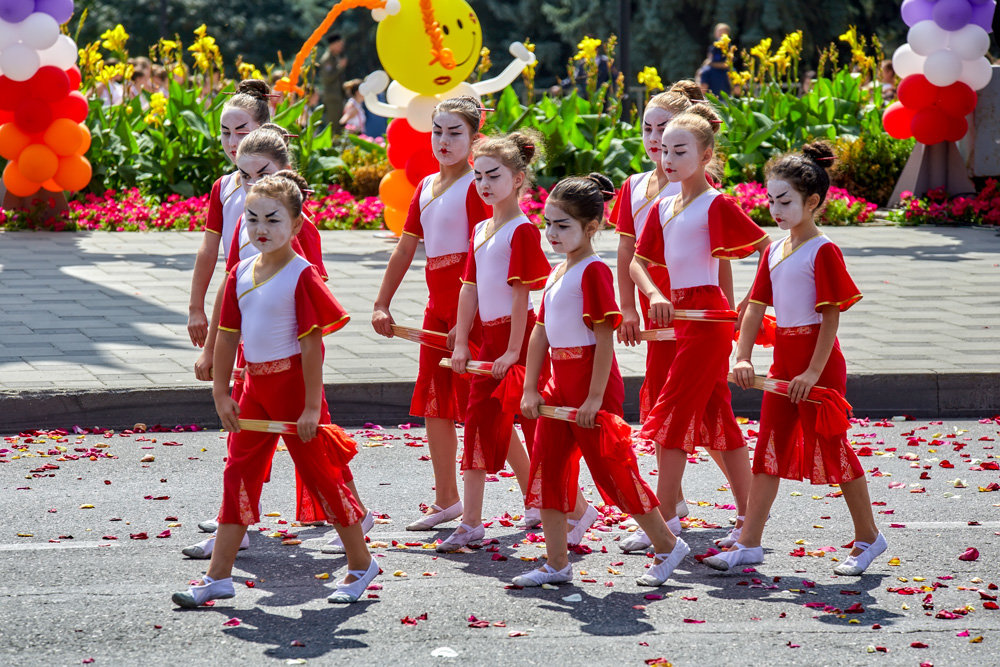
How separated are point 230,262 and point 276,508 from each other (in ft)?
3.84

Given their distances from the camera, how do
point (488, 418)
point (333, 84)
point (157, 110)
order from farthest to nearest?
point (333, 84)
point (157, 110)
point (488, 418)

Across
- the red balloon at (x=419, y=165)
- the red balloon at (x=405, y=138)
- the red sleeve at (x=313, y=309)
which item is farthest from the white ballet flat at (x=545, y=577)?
the red balloon at (x=405, y=138)

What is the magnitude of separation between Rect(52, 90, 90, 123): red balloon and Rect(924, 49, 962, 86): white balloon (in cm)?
855

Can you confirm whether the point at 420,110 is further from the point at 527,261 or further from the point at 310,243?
the point at 527,261

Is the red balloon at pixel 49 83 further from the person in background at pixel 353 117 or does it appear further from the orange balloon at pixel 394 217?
the person in background at pixel 353 117

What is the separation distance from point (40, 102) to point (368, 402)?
23.4 feet

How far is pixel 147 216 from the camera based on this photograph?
1427 cm

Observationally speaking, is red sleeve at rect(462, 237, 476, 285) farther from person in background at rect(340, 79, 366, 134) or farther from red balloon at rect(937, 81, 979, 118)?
person in background at rect(340, 79, 366, 134)

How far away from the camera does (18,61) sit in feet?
41.2

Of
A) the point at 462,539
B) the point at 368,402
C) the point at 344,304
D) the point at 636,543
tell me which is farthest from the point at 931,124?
the point at 462,539

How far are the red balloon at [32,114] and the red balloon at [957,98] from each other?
903 centimetres

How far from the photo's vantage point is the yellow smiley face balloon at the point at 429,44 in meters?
12.1

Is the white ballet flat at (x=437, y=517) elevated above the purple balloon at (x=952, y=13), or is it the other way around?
the purple balloon at (x=952, y=13)

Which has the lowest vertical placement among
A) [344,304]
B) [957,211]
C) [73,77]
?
[344,304]
